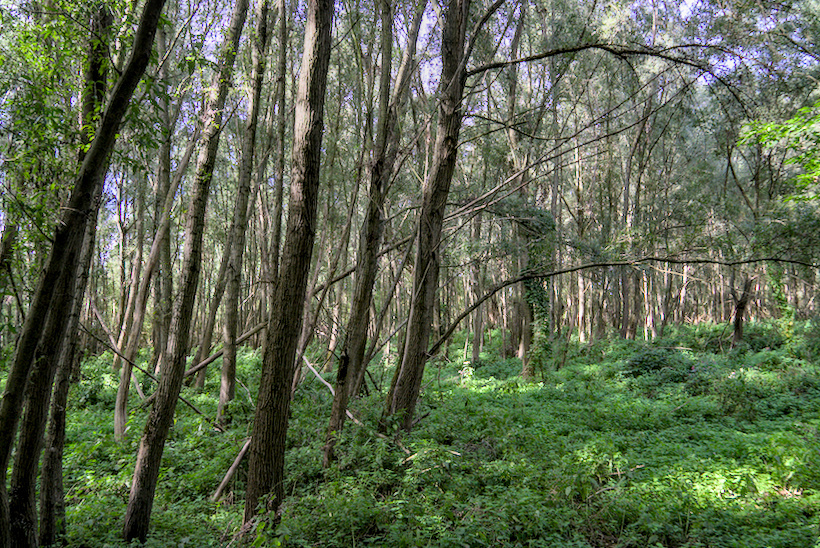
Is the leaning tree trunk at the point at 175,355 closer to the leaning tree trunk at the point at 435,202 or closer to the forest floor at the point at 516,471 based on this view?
the forest floor at the point at 516,471

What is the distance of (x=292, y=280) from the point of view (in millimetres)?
3705

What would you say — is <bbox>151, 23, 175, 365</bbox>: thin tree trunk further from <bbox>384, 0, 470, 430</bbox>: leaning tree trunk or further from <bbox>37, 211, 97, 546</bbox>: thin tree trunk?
<bbox>384, 0, 470, 430</bbox>: leaning tree trunk

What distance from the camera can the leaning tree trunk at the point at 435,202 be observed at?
571 cm

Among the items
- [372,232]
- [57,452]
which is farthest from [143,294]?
[372,232]

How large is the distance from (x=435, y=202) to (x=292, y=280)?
2527 millimetres

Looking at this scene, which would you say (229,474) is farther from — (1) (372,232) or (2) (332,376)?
(2) (332,376)

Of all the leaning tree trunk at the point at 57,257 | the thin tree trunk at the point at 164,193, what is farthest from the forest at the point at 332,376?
the thin tree trunk at the point at 164,193

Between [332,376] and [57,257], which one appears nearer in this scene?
[57,257]

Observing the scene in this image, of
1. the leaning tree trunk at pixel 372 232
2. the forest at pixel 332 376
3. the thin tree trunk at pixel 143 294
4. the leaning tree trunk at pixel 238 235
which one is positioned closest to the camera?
the forest at pixel 332 376

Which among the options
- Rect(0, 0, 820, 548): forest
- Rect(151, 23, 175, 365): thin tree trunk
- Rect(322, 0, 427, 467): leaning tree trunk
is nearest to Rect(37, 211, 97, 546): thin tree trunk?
Rect(0, 0, 820, 548): forest

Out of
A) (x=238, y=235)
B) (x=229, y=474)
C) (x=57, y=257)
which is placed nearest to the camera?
(x=57, y=257)

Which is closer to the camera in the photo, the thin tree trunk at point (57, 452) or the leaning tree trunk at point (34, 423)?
the leaning tree trunk at point (34, 423)

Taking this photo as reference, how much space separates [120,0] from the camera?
4.10 meters

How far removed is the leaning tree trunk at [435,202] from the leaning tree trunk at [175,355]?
2362 millimetres
